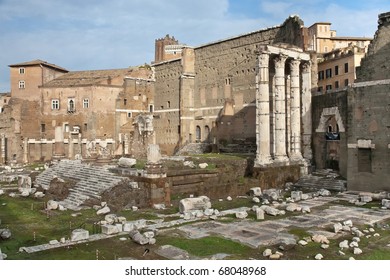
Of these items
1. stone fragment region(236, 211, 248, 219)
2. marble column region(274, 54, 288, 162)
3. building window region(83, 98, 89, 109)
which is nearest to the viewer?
stone fragment region(236, 211, 248, 219)

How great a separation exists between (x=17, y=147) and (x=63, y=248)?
120ft

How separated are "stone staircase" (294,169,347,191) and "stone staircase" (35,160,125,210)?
9943 millimetres

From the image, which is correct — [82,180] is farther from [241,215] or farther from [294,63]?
[294,63]

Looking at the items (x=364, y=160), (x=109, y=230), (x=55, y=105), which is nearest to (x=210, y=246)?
(x=109, y=230)

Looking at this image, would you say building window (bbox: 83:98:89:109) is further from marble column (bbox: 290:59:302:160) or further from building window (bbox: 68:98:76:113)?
marble column (bbox: 290:59:302:160)

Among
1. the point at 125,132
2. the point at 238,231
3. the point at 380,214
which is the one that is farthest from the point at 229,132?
the point at 238,231

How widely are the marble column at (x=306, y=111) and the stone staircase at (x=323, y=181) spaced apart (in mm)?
1595

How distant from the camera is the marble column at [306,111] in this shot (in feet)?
77.7

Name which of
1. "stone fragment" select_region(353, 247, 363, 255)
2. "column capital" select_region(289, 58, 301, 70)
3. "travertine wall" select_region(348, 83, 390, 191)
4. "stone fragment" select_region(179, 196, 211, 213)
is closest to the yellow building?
"column capital" select_region(289, 58, 301, 70)

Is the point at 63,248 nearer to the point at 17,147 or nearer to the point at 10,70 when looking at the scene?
the point at 17,147

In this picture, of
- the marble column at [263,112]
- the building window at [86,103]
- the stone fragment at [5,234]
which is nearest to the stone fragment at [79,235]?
the stone fragment at [5,234]

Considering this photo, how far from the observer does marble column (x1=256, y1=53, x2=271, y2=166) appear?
71.5ft

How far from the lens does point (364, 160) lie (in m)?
18.7

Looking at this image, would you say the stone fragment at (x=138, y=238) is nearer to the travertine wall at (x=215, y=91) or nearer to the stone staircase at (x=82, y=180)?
the stone staircase at (x=82, y=180)
